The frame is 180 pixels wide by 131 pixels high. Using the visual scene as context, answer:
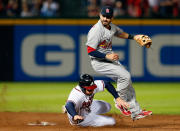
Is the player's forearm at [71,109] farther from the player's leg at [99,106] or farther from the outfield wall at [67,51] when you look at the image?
the outfield wall at [67,51]

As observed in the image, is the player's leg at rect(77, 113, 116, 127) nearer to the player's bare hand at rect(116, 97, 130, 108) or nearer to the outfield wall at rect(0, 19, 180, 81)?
the player's bare hand at rect(116, 97, 130, 108)

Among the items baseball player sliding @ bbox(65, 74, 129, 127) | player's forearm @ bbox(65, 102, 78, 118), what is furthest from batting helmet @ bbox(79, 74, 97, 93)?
player's forearm @ bbox(65, 102, 78, 118)

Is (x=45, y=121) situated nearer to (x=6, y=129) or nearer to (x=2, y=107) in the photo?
(x=6, y=129)

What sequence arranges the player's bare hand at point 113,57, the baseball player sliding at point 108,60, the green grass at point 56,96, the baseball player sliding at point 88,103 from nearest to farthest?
1. the baseball player sliding at point 88,103
2. the player's bare hand at point 113,57
3. the baseball player sliding at point 108,60
4. the green grass at point 56,96

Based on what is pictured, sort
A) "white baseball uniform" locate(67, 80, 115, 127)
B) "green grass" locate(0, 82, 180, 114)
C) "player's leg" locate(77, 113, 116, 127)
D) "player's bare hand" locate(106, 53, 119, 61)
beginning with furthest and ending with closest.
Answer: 1. "green grass" locate(0, 82, 180, 114)
2. "player's leg" locate(77, 113, 116, 127)
3. "player's bare hand" locate(106, 53, 119, 61)
4. "white baseball uniform" locate(67, 80, 115, 127)

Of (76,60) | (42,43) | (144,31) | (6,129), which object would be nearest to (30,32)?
(42,43)

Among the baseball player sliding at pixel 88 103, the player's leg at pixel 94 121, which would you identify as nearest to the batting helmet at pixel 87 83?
the baseball player sliding at pixel 88 103
